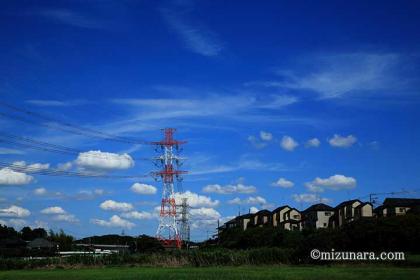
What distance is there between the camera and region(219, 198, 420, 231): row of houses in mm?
128500

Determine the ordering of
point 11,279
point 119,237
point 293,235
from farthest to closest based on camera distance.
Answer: point 119,237 < point 293,235 < point 11,279

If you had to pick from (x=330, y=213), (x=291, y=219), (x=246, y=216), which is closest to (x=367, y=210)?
(x=330, y=213)

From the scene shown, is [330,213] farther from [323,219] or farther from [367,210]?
[367,210]

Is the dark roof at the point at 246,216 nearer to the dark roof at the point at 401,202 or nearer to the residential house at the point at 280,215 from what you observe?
the residential house at the point at 280,215

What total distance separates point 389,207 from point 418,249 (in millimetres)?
51345

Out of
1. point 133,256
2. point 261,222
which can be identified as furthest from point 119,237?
point 133,256

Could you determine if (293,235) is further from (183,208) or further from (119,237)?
(119,237)

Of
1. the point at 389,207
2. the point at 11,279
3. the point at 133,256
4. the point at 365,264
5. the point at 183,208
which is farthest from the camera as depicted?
the point at 183,208

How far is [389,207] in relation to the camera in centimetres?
12825

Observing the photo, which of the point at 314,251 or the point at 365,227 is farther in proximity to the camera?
the point at 365,227

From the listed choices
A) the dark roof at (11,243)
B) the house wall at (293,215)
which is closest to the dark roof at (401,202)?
the house wall at (293,215)

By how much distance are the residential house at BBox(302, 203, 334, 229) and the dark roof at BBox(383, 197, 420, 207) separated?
53.5ft

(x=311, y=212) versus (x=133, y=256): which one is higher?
(x=311, y=212)

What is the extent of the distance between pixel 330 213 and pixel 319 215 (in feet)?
11.6
